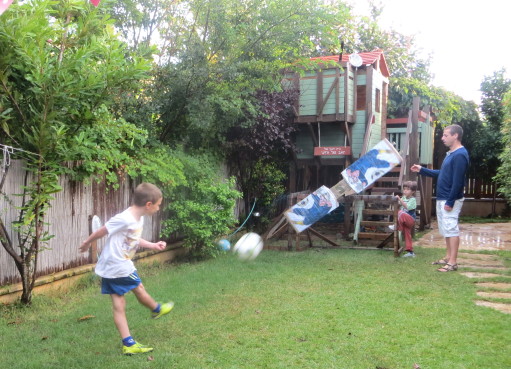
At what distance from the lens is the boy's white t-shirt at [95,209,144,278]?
362 centimetres

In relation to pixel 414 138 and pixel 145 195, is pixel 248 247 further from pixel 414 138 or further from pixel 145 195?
pixel 414 138

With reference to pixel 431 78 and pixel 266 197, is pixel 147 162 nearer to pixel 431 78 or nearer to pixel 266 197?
pixel 266 197

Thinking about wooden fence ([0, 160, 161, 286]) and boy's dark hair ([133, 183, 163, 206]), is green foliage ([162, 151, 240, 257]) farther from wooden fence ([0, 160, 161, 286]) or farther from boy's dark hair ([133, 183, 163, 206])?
boy's dark hair ([133, 183, 163, 206])

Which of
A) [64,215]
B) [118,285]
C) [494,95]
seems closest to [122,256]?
[118,285]

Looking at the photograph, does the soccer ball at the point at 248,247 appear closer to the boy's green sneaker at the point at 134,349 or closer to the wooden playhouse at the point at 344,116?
the wooden playhouse at the point at 344,116

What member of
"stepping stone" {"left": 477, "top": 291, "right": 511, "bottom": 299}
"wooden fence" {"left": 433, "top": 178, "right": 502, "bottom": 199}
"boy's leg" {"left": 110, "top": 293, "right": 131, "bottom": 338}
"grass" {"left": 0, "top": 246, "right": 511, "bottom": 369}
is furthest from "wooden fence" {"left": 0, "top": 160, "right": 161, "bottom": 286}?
"wooden fence" {"left": 433, "top": 178, "right": 502, "bottom": 199}

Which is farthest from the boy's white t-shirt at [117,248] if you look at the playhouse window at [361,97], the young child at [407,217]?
the playhouse window at [361,97]

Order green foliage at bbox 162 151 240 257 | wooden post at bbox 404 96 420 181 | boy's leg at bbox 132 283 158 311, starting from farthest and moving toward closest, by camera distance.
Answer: wooden post at bbox 404 96 420 181, green foliage at bbox 162 151 240 257, boy's leg at bbox 132 283 158 311

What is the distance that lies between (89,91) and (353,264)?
4.77 metres

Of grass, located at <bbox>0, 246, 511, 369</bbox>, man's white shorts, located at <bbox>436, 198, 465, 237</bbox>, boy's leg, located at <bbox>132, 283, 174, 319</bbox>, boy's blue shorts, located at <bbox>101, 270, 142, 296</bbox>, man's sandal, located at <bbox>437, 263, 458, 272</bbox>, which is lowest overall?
grass, located at <bbox>0, 246, 511, 369</bbox>

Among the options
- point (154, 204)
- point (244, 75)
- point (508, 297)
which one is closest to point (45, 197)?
point (154, 204)

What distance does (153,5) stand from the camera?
8133mm

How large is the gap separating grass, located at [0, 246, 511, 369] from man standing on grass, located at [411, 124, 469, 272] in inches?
20.3

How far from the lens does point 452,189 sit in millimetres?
6492
